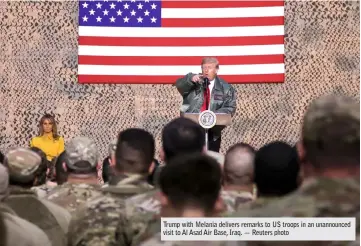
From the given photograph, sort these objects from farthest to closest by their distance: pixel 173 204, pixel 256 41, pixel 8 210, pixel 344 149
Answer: pixel 256 41
pixel 8 210
pixel 173 204
pixel 344 149

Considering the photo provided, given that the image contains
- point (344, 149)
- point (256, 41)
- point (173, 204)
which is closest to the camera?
point (344, 149)

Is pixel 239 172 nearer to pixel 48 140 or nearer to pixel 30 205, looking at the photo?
pixel 30 205

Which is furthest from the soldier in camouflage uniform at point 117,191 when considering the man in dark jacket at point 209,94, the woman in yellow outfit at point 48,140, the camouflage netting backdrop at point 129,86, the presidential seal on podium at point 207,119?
the camouflage netting backdrop at point 129,86

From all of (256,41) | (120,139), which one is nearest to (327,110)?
(120,139)

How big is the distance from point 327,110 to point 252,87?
6706 millimetres

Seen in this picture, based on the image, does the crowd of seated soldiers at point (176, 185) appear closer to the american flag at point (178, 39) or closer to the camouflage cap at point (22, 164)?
the camouflage cap at point (22, 164)

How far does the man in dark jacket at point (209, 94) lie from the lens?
730cm

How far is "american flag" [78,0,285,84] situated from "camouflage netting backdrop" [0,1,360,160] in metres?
0.17

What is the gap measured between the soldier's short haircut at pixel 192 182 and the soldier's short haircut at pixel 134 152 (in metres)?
0.69

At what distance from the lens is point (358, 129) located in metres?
2.99

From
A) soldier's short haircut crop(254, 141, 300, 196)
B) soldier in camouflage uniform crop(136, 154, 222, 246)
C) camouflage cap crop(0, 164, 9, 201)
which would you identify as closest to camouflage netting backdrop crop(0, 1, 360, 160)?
camouflage cap crop(0, 164, 9, 201)

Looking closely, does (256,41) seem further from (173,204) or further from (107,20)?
(173,204)

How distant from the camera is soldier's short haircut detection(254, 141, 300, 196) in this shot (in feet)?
10.7

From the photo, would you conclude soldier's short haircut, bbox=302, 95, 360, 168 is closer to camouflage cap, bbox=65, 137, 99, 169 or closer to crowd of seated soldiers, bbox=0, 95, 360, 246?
crowd of seated soldiers, bbox=0, 95, 360, 246
